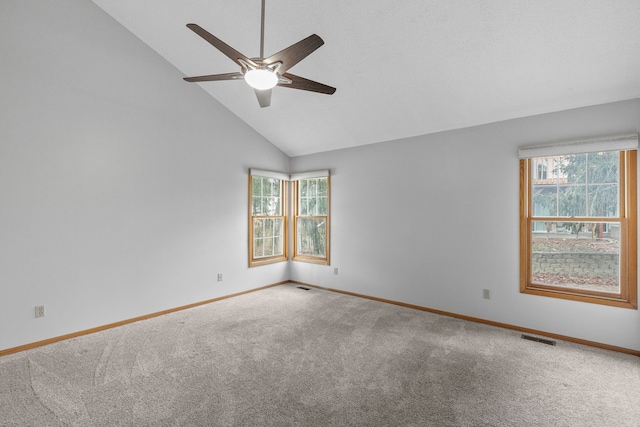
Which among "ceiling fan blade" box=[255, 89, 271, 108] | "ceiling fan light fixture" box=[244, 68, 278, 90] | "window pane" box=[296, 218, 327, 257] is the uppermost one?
"ceiling fan blade" box=[255, 89, 271, 108]

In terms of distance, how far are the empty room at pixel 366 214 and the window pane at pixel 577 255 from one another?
0.02 meters

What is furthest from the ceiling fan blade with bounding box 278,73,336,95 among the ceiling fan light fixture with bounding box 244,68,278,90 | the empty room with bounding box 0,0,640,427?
the ceiling fan light fixture with bounding box 244,68,278,90

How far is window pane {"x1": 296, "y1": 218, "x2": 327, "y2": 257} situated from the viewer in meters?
5.34

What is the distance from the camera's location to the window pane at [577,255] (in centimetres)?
299

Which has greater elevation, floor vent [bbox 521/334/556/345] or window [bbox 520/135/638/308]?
window [bbox 520/135/638/308]

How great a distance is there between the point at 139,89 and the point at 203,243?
219cm

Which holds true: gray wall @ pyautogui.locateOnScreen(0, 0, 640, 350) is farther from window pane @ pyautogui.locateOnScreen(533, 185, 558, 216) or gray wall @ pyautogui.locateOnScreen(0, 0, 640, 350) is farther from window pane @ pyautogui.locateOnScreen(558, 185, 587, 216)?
window pane @ pyautogui.locateOnScreen(558, 185, 587, 216)

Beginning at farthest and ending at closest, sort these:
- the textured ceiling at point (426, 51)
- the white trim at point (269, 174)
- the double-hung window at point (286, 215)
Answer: the double-hung window at point (286, 215) < the white trim at point (269, 174) < the textured ceiling at point (426, 51)

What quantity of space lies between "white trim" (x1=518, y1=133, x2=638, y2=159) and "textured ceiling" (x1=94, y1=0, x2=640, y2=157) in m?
0.41

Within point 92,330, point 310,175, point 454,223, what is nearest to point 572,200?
point 454,223

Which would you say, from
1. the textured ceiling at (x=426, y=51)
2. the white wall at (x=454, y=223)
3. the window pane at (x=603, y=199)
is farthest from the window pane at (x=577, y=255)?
the textured ceiling at (x=426, y=51)

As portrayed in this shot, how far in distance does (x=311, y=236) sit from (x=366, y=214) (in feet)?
4.35

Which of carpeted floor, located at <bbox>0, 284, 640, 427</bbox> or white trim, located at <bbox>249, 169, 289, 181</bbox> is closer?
carpeted floor, located at <bbox>0, 284, 640, 427</bbox>

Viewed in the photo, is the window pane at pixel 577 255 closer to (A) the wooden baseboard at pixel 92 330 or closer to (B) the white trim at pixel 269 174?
(B) the white trim at pixel 269 174
